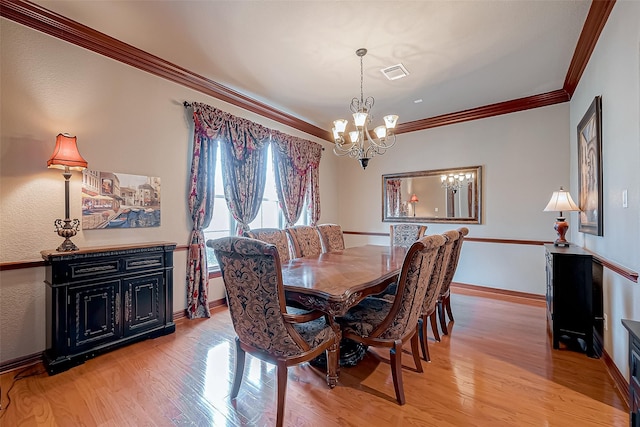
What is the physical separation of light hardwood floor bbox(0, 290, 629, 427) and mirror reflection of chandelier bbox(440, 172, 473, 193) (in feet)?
8.24

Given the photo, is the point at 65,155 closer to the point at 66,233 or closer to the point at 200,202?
the point at 66,233

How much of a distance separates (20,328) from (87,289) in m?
0.55

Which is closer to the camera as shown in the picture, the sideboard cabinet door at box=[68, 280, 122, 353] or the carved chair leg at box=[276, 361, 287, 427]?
the carved chair leg at box=[276, 361, 287, 427]

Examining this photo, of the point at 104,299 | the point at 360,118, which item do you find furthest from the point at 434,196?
the point at 104,299

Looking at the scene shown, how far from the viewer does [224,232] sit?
397cm

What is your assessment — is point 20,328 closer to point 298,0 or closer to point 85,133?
point 85,133

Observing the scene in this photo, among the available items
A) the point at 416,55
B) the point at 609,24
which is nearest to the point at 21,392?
the point at 416,55

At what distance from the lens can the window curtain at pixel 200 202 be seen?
3.32 meters

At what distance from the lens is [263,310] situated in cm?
158

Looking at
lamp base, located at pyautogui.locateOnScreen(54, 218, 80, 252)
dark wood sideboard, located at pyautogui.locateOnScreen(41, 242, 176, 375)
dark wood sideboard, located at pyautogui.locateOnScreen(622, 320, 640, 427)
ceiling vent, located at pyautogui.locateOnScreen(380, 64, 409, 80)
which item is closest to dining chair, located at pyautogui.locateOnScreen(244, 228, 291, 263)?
dark wood sideboard, located at pyautogui.locateOnScreen(41, 242, 176, 375)

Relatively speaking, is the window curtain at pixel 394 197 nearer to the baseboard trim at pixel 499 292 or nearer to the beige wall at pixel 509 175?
the beige wall at pixel 509 175

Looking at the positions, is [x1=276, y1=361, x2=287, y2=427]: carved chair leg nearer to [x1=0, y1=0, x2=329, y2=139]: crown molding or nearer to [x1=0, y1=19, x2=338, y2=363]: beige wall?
[x1=0, y1=19, x2=338, y2=363]: beige wall

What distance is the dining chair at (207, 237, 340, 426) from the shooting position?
4.93 feet

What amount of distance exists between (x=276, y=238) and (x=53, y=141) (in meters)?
2.12
